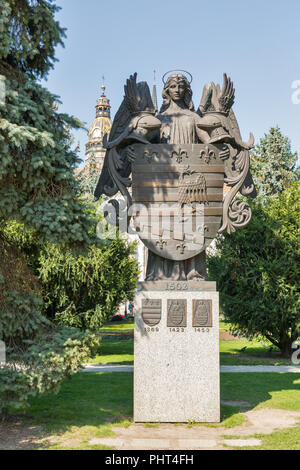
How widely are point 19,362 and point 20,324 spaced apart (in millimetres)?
504

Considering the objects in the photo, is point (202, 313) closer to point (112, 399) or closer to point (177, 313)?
point (177, 313)

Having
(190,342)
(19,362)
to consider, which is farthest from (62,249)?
(190,342)

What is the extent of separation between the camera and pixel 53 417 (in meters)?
6.47

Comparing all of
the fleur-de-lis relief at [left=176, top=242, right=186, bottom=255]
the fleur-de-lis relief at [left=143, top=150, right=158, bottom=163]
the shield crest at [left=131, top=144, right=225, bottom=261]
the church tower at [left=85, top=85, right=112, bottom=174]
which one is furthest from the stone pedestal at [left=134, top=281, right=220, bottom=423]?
the church tower at [left=85, top=85, right=112, bottom=174]

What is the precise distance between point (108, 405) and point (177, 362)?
1.60 metres

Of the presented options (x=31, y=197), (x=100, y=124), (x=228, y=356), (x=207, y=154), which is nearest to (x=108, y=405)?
(x=31, y=197)

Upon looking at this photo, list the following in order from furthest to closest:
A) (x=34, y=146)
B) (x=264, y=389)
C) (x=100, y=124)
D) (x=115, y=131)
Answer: (x=100, y=124) < (x=264, y=389) < (x=115, y=131) < (x=34, y=146)

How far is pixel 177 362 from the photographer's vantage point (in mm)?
6469

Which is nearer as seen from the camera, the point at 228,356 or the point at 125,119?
the point at 125,119

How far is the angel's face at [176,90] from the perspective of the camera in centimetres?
739

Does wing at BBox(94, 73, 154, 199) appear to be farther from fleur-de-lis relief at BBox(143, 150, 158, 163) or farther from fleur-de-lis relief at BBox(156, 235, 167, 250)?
fleur-de-lis relief at BBox(156, 235, 167, 250)

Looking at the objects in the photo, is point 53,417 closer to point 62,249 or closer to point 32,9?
point 62,249

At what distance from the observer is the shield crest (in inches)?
270

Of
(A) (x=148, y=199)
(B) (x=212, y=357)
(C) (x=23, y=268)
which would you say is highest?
(A) (x=148, y=199)
